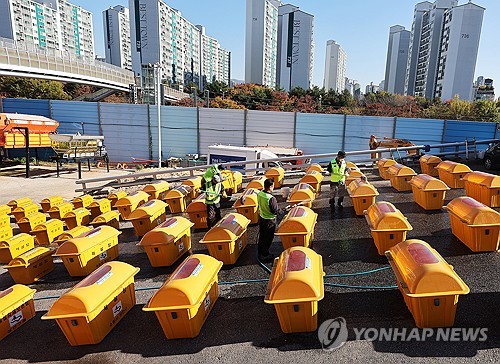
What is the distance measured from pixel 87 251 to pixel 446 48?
284 feet

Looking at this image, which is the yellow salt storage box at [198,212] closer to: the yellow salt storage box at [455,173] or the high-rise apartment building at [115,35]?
the yellow salt storage box at [455,173]

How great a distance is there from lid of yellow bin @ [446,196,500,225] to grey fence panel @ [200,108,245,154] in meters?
24.7

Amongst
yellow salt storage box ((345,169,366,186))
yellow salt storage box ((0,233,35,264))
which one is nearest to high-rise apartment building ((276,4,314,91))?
yellow salt storage box ((345,169,366,186))

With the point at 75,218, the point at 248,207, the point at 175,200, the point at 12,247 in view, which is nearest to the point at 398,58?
the point at 175,200

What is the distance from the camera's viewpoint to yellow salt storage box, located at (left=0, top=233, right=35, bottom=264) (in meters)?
8.33

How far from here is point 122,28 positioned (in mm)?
106625

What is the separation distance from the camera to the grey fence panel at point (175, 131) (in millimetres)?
30141

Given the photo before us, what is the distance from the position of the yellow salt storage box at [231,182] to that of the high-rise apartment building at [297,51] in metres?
76.9

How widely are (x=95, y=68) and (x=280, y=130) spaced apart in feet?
80.3

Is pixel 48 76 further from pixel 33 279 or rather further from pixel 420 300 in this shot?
pixel 420 300

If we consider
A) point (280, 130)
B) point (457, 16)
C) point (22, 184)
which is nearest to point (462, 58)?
point (457, 16)

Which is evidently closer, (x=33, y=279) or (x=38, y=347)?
(x=38, y=347)

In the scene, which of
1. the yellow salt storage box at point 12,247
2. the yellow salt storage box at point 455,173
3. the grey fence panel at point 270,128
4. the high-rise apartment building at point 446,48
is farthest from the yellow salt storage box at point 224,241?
the high-rise apartment building at point 446,48

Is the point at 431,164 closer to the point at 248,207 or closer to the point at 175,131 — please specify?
the point at 248,207
